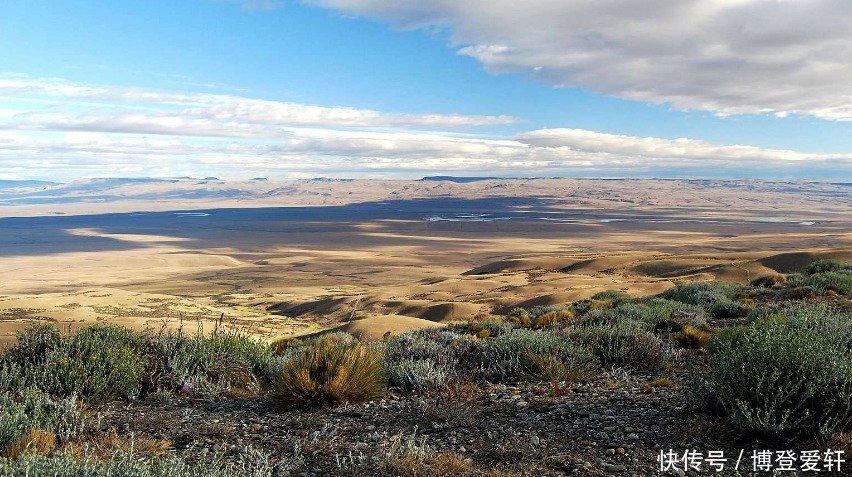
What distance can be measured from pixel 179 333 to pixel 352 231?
130 metres

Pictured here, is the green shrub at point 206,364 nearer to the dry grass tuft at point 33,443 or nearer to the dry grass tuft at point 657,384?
the dry grass tuft at point 33,443

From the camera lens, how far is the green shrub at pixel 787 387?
4457 millimetres

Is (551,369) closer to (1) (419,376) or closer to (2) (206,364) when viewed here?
(1) (419,376)

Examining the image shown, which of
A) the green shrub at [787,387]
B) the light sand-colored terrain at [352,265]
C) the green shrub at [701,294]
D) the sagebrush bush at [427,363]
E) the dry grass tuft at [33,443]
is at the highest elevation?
the green shrub at [787,387]

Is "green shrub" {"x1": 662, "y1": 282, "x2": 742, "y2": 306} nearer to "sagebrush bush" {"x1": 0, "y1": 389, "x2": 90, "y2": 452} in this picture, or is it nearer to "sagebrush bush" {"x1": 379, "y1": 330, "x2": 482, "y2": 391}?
"sagebrush bush" {"x1": 379, "y1": 330, "x2": 482, "y2": 391}

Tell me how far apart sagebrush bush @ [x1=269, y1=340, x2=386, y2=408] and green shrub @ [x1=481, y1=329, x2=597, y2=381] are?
1472 mm

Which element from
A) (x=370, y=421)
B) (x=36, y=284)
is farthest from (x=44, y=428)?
(x=36, y=284)

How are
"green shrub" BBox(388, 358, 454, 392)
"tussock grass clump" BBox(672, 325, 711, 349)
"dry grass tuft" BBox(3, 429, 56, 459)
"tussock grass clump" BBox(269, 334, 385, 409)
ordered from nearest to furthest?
"dry grass tuft" BBox(3, 429, 56, 459) < "tussock grass clump" BBox(269, 334, 385, 409) < "green shrub" BBox(388, 358, 454, 392) < "tussock grass clump" BBox(672, 325, 711, 349)

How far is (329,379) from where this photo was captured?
241 inches

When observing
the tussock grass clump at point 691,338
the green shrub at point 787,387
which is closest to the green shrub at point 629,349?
the tussock grass clump at point 691,338

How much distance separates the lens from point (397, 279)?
61.7m

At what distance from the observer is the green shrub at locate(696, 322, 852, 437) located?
175 inches

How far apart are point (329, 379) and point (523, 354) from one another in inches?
98.3

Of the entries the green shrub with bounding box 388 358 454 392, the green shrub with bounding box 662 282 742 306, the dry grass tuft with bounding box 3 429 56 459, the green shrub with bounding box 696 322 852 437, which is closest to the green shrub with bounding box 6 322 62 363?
the dry grass tuft with bounding box 3 429 56 459
